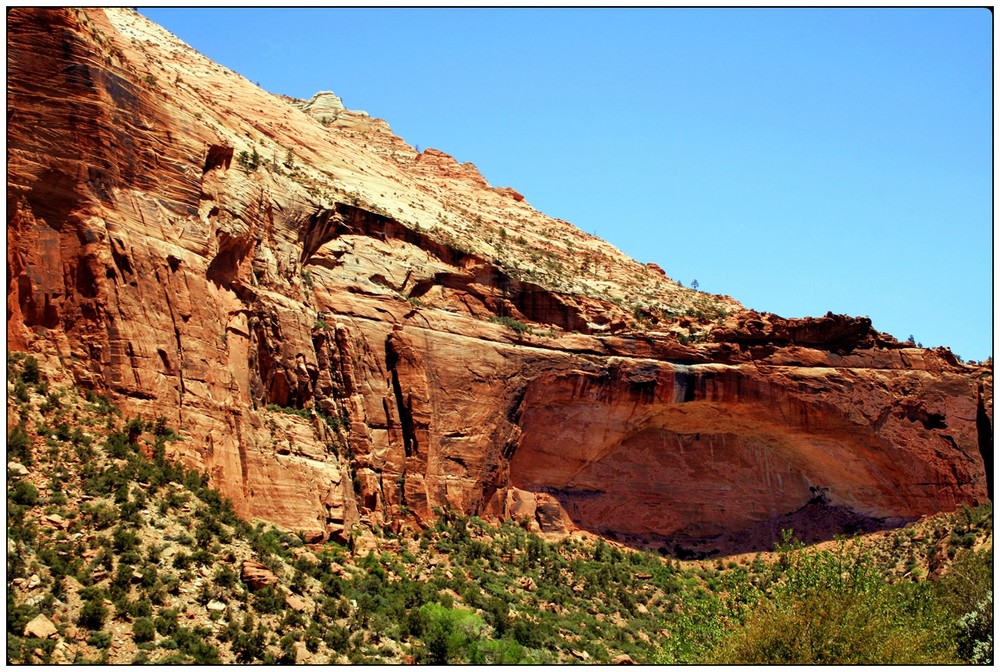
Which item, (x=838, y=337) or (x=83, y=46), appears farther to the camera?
(x=838, y=337)

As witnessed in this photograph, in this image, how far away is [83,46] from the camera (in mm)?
39062

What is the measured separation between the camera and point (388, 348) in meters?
50.8

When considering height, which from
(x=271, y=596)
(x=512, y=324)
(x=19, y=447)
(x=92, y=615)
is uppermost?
(x=512, y=324)

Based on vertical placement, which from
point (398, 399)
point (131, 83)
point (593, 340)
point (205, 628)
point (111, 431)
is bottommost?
point (205, 628)

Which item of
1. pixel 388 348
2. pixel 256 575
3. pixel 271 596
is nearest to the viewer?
pixel 271 596

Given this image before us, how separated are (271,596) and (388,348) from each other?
58.4 feet

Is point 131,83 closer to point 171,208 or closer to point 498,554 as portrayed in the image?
point 171,208

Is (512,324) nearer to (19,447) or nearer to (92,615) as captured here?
(19,447)

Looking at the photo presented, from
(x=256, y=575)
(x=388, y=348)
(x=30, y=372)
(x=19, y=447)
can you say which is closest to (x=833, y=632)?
(x=256, y=575)

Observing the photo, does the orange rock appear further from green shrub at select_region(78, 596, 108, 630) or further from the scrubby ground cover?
green shrub at select_region(78, 596, 108, 630)

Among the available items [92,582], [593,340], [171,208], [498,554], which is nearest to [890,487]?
[593,340]

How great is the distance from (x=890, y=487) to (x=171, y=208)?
3675cm

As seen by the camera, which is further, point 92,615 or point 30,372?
point 30,372

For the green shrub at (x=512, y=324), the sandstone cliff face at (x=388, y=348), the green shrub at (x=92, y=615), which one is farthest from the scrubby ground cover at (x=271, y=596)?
the green shrub at (x=512, y=324)
